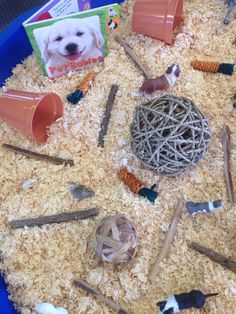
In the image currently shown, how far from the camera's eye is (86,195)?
131cm

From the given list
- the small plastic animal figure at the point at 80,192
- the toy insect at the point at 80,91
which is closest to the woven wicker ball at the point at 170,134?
the small plastic animal figure at the point at 80,192

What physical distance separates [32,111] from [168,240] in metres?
0.60

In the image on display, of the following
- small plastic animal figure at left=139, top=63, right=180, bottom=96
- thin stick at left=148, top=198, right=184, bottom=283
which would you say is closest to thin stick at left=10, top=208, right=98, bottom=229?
thin stick at left=148, top=198, right=184, bottom=283

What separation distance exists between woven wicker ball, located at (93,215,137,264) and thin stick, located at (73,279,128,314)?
0.31 ft

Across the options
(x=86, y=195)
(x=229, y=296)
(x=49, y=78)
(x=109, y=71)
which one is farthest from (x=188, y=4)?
(x=229, y=296)

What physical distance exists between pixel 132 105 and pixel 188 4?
1.79 ft

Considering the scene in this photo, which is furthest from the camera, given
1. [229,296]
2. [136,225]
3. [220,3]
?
[220,3]

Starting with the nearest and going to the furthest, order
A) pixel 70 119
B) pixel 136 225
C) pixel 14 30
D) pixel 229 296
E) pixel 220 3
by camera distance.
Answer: pixel 229 296 → pixel 136 225 → pixel 70 119 → pixel 14 30 → pixel 220 3

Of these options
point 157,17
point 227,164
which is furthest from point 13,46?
point 227,164

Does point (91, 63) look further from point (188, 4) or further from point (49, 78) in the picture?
point (188, 4)

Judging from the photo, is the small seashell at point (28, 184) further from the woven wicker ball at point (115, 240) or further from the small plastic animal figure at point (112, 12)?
the small plastic animal figure at point (112, 12)

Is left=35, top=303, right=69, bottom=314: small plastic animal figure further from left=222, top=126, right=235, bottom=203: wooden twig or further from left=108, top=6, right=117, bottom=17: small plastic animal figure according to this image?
left=108, top=6, right=117, bottom=17: small plastic animal figure

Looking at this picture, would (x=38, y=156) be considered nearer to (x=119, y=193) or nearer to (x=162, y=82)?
(x=119, y=193)

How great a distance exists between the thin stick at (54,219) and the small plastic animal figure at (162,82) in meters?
0.47
